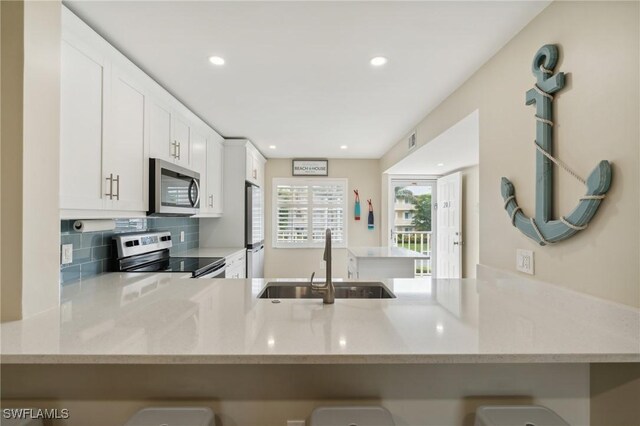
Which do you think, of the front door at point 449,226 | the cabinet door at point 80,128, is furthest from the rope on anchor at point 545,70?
the front door at point 449,226

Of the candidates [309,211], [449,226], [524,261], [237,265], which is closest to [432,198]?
[449,226]

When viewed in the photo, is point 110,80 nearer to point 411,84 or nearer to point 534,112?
point 411,84

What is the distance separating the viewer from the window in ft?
18.7

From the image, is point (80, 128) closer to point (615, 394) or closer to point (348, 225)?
point (615, 394)

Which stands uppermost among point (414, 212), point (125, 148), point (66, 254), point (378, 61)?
point (378, 61)

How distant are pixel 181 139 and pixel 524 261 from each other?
9.29 feet

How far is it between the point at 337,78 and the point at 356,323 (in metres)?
1.86

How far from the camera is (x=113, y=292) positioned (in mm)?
1632

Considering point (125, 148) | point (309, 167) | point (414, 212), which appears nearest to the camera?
point (125, 148)

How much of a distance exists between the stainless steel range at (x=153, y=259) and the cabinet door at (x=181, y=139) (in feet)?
2.36

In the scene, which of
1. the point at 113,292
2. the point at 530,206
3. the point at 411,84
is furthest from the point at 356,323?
the point at 411,84

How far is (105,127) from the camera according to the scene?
1.82 meters

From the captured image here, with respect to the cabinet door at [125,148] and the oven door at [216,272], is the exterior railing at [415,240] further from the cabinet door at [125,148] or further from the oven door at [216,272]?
the cabinet door at [125,148]

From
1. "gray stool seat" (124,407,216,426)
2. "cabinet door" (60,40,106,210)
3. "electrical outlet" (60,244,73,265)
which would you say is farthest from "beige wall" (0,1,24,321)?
"electrical outlet" (60,244,73,265)
